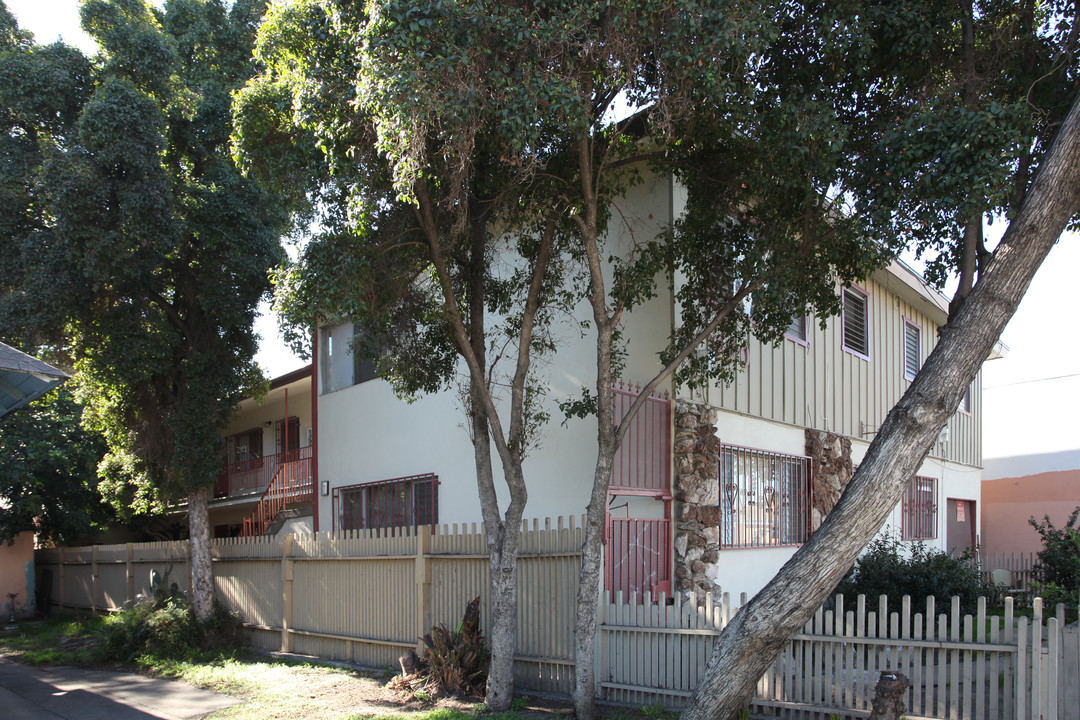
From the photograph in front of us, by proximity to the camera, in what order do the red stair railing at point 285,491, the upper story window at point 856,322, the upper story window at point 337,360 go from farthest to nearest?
the red stair railing at point 285,491 → the upper story window at point 337,360 → the upper story window at point 856,322

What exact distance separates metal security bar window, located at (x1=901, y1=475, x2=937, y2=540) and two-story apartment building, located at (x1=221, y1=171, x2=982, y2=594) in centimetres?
5

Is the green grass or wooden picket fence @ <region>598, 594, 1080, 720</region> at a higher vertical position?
wooden picket fence @ <region>598, 594, 1080, 720</region>

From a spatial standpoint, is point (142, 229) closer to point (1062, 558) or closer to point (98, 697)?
point (98, 697)

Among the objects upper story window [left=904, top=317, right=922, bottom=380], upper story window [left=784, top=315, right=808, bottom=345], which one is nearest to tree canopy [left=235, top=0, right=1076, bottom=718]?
upper story window [left=784, top=315, right=808, bottom=345]

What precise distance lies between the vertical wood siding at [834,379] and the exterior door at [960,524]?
1.32 metres

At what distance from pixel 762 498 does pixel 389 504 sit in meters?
6.01

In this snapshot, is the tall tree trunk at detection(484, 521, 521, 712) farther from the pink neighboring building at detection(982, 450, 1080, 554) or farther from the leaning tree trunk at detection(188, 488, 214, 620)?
the pink neighboring building at detection(982, 450, 1080, 554)

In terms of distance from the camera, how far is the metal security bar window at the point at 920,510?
642 inches

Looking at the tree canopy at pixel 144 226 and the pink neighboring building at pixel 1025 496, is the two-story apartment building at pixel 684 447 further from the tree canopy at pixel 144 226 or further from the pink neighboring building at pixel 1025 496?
the pink neighboring building at pixel 1025 496

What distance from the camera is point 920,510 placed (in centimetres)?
1706

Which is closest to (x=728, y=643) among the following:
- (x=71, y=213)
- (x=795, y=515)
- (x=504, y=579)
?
(x=504, y=579)

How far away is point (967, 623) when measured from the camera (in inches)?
256

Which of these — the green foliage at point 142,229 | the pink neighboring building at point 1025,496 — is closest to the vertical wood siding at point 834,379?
the pink neighboring building at point 1025,496

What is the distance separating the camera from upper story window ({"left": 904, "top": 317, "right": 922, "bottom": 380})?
56.2 feet
